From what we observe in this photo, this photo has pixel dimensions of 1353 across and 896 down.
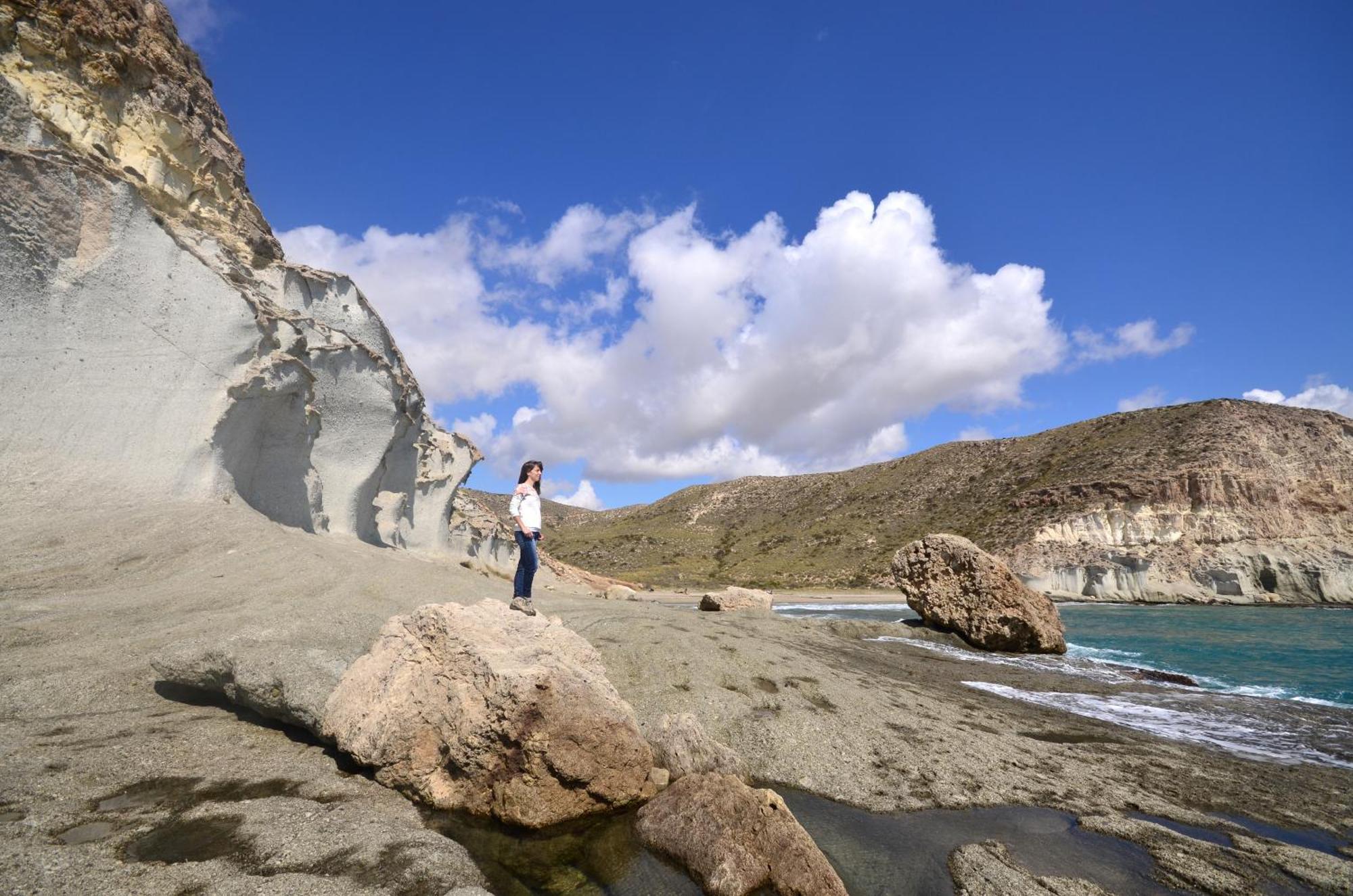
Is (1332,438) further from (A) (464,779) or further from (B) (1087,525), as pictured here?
(A) (464,779)

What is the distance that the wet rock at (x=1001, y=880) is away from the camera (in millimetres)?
4086

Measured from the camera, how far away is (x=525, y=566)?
25.4ft

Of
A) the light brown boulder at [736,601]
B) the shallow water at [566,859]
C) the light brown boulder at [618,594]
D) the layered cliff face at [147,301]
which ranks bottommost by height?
the shallow water at [566,859]

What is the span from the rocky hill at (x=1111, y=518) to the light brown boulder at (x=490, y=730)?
53106 mm

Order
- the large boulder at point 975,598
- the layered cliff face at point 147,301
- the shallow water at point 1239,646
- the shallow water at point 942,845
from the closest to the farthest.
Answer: the shallow water at point 942,845
the layered cliff face at point 147,301
the shallow water at point 1239,646
the large boulder at point 975,598

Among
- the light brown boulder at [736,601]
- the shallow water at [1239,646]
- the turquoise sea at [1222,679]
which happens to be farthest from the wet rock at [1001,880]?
the light brown boulder at [736,601]

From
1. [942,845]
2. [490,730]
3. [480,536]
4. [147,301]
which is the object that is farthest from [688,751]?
[480,536]

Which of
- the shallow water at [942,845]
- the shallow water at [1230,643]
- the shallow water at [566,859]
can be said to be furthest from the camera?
the shallow water at [1230,643]

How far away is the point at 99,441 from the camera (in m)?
9.74

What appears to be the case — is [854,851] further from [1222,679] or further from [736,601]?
[736,601]

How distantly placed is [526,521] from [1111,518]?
57068 mm

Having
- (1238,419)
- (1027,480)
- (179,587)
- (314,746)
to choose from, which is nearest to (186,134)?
(179,587)

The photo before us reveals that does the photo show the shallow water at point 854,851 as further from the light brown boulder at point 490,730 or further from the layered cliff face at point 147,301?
the layered cliff face at point 147,301

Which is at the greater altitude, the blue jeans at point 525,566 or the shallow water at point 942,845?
the blue jeans at point 525,566
